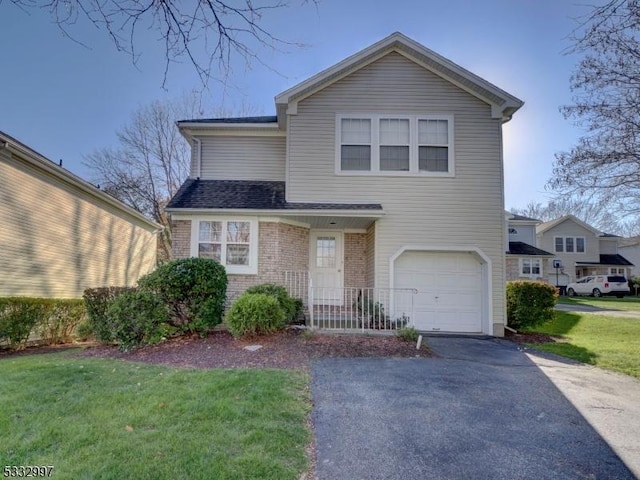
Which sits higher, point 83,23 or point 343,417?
point 83,23

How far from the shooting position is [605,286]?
2950 centimetres

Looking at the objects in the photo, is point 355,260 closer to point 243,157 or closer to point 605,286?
point 243,157

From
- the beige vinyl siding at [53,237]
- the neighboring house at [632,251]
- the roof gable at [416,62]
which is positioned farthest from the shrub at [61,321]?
the neighboring house at [632,251]

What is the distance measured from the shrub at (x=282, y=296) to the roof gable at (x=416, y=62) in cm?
502

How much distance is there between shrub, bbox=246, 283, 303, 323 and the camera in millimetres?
9188

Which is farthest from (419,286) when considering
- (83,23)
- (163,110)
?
(163,110)

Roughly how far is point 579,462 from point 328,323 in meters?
6.48

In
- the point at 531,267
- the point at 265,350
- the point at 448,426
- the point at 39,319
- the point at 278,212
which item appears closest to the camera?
the point at 448,426

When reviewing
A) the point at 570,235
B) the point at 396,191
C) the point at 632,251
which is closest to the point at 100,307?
the point at 396,191

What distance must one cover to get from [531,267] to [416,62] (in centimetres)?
2405

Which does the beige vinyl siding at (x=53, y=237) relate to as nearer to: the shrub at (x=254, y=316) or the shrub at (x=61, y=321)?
the shrub at (x=61, y=321)

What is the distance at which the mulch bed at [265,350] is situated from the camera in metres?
6.62

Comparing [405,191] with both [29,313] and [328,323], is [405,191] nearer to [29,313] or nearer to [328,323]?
[328,323]

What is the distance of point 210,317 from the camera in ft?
28.0
